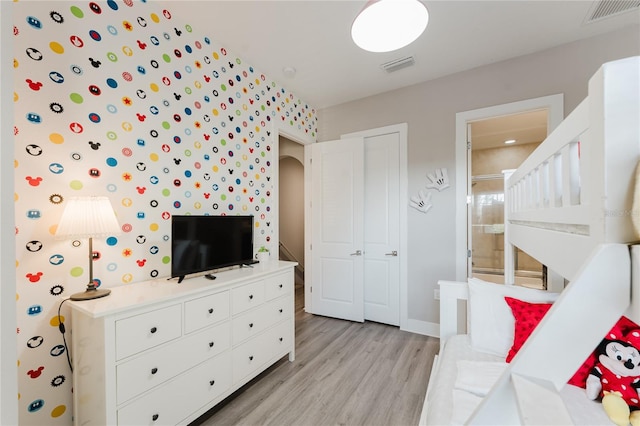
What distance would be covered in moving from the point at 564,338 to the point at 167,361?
1716 millimetres

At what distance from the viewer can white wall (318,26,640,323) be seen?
2225mm

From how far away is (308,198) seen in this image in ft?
11.4

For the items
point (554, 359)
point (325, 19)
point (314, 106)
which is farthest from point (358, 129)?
point (554, 359)

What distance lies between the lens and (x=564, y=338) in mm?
443

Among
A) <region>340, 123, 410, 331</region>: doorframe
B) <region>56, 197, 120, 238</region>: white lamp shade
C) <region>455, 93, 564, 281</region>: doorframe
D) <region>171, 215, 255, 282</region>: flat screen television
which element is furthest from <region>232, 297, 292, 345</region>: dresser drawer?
<region>455, 93, 564, 281</region>: doorframe

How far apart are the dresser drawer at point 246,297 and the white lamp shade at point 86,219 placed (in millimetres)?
837

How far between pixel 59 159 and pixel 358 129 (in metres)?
2.82

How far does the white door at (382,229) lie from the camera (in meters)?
3.03

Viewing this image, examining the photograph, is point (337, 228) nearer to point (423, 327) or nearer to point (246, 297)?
point (423, 327)

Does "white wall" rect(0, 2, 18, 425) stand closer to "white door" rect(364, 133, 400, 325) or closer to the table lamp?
the table lamp

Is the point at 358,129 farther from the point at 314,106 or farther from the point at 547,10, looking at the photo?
the point at 547,10

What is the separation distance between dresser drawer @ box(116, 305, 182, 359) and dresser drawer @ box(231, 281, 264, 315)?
391mm

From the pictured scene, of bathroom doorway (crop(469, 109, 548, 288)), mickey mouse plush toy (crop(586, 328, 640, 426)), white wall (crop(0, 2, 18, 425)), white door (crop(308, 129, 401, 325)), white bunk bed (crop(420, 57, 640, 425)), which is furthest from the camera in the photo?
bathroom doorway (crop(469, 109, 548, 288))

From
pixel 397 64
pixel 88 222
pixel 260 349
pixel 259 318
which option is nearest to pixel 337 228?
pixel 259 318
